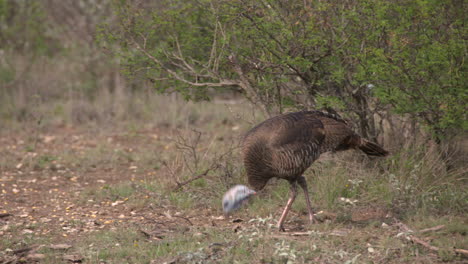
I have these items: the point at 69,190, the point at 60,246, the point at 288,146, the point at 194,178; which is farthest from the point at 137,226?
the point at 69,190

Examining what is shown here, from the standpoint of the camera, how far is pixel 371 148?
632 cm

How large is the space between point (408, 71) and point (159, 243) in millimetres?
3307

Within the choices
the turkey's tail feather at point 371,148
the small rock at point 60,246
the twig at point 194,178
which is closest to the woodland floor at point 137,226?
the small rock at point 60,246

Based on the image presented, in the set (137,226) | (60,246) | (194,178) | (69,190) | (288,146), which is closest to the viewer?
(60,246)

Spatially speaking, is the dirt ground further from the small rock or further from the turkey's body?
the turkey's body

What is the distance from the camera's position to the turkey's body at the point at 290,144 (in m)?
5.73

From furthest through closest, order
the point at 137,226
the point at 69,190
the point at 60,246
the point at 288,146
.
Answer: the point at 69,190 < the point at 137,226 < the point at 288,146 < the point at 60,246

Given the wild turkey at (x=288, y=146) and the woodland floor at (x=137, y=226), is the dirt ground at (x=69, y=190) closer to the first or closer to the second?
the woodland floor at (x=137, y=226)

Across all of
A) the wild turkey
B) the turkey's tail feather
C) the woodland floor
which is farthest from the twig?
the turkey's tail feather

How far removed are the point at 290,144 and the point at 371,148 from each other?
1129mm

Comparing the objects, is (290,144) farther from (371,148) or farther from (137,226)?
(137,226)

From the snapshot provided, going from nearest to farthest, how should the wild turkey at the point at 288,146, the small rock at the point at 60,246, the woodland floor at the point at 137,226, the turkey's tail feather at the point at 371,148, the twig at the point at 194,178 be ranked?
the woodland floor at the point at 137,226 → the small rock at the point at 60,246 → the wild turkey at the point at 288,146 → the turkey's tail feather at the point at 371,148 → the twig at the point at 194,178

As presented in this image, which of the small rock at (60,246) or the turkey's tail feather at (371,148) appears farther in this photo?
the turkey's tail feather at (371,148)

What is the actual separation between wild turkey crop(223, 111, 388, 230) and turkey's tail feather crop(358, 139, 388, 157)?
11 cm
